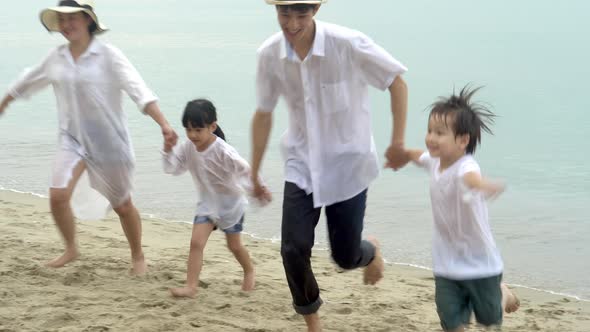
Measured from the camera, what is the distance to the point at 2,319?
579 centimetres

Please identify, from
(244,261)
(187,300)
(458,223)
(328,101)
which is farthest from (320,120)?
(244,261)

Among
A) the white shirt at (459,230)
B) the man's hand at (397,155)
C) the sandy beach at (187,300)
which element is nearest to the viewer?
the white shirt at (459,230)

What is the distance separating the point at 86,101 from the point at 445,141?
269cm

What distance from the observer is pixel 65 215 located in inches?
270

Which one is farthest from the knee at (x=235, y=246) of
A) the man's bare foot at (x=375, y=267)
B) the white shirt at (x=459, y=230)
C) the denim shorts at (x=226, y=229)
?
the white shirt at (x=459, y=230)

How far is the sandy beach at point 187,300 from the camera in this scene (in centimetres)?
598

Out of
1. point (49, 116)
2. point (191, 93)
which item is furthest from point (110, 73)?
point (191, 93)

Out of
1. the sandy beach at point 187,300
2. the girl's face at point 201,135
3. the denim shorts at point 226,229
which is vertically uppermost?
the girl's face at point 201,135

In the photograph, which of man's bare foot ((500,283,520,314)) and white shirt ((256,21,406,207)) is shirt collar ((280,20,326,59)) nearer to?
white shirt ((256,21,406,207))

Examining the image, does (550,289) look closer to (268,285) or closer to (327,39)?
(268,285)

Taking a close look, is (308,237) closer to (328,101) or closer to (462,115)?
(328,101)

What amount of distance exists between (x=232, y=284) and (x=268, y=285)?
24 cm

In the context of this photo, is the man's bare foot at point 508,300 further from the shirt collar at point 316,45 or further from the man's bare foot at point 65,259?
the man's bare foot at point 65,259

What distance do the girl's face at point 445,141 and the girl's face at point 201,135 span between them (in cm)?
196
